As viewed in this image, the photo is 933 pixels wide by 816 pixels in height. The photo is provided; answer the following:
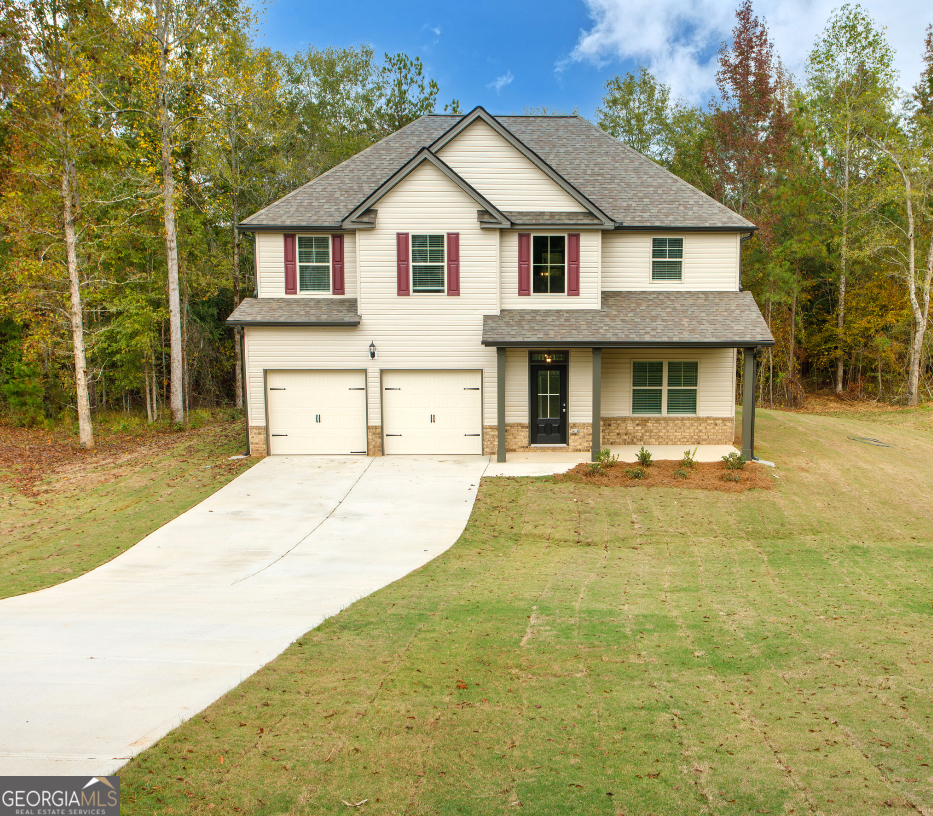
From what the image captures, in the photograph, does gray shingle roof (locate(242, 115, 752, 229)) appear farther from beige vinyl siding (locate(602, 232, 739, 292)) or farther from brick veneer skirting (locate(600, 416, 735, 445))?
brick veneer skirting (locate(600, 416, 735, 445))

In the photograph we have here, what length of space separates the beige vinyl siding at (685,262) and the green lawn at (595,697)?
942 centimetres

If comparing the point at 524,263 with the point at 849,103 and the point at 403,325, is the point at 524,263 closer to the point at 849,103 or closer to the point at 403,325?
the point at 403,325

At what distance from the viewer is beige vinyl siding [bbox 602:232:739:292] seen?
19.0 meters

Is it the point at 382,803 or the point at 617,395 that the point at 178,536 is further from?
the point at 617,395

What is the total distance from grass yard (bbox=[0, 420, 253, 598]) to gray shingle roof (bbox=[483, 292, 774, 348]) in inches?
309

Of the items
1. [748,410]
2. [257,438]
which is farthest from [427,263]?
[748,410]

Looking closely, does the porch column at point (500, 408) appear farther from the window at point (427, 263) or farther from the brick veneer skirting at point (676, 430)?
the brick veneer skirting at point (676, 430)

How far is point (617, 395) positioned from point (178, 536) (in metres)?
12.0

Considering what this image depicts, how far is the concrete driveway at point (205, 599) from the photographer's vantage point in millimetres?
5312

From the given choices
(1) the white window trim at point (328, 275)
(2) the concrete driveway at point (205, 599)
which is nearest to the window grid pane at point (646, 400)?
(2) the concrete driveway at point (205, 599)

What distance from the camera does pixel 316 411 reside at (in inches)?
717

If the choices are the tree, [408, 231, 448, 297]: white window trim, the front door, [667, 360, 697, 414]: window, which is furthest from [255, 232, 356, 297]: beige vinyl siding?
the tree

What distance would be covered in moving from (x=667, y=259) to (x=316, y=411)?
35.0ft

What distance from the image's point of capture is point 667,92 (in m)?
38.1
